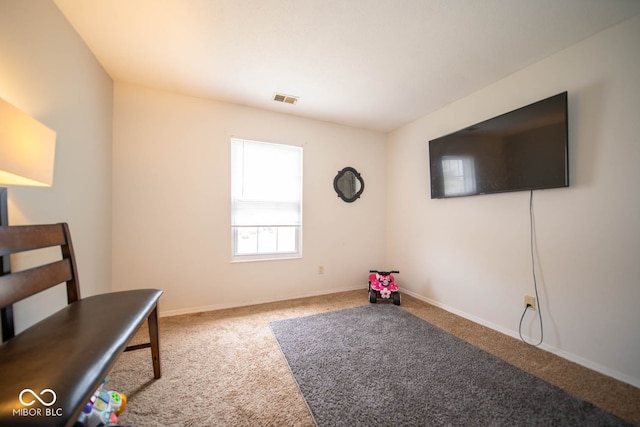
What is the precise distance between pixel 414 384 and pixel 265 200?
225 centimetres

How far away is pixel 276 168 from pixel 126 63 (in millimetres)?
1607

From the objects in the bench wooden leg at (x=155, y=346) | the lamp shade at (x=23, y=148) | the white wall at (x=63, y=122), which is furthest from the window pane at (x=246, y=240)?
the lamp shade at (x=23, y=148)

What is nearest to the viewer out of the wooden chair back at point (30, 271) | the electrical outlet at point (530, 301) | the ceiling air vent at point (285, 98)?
the wooden chair back at point (30, 271)

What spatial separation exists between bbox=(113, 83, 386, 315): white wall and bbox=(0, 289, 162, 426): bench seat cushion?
121 cm

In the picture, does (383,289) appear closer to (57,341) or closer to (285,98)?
(285,98)

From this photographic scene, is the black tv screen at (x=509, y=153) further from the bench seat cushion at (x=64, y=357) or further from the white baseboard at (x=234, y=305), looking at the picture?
the bench seat cushion at (x=64, y=357)

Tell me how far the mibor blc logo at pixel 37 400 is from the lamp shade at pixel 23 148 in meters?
0.71

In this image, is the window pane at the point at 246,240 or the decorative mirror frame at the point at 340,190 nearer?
the window pane at the point at 246,240

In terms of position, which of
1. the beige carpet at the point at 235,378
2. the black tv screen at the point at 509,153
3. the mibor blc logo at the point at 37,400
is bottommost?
the beige carpet at the point at 235,378

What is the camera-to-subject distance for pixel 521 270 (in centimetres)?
196

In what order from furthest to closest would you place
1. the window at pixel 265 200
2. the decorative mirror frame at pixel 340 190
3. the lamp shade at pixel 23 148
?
1. the decorative mirror frame at pixel 340 190
2. the window at pixel 265 200
3. the lamp shade at pixel 23 148

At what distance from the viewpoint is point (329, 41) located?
168 centimetres

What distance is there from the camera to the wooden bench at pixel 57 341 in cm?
60

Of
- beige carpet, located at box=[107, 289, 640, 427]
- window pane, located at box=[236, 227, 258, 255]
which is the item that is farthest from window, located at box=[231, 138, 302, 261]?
beige carpet, located at box=[107, 289, 640, 427]
